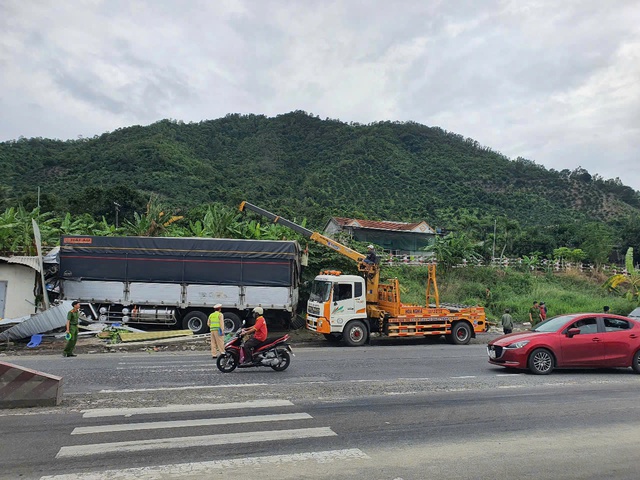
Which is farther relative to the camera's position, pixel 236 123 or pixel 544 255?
pixel 236 123

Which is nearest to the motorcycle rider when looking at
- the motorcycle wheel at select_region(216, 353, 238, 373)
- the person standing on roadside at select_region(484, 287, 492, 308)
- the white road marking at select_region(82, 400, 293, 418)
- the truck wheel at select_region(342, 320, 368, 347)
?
the motorcycle wheel at select_region(216, 353, 238, 373)

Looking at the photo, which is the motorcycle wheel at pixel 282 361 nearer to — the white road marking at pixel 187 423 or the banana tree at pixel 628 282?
the white road marking at pixel 187 423

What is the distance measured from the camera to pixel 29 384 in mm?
8461

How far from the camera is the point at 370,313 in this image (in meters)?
19.6

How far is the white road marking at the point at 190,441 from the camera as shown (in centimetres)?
629

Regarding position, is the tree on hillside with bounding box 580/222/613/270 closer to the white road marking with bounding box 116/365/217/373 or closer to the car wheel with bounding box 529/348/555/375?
the car wheel with bounding box 529/348/555/375

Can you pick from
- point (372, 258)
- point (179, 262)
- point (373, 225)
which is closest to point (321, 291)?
point (372, 258)

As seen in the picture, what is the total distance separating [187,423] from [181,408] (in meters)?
0.98

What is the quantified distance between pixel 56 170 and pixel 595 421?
2901 inches

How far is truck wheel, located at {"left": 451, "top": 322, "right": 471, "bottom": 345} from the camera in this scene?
19875 mm

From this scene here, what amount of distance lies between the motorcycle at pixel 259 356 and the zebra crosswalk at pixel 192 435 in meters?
3.28

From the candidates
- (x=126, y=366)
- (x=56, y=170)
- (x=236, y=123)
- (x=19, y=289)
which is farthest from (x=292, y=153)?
(x=126, y=366)

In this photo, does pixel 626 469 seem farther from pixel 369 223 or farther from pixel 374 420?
pixel 369 223

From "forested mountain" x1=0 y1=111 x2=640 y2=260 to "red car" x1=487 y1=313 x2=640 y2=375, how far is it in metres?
39.2
